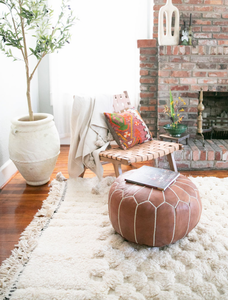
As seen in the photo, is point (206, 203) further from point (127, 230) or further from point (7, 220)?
point (7, 220)

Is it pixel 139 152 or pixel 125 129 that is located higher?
pixel 125 129

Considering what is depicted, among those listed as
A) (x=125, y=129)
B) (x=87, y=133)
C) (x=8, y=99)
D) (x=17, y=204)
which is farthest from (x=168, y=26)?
(x=17, y=204)

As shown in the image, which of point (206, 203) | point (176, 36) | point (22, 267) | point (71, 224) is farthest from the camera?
point (176, 36)

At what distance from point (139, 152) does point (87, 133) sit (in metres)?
0.47

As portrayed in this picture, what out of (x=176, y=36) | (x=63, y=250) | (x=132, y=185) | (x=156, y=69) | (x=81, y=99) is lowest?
(x=63, y=250)

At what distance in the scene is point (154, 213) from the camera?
1.55 metres

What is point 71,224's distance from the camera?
1941 mm

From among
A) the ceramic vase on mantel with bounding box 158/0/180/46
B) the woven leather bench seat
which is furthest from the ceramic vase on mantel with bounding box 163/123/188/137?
the ceramic vase on mantel with bounding box 158/0/180/46

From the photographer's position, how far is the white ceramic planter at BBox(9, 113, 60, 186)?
92.8 inches

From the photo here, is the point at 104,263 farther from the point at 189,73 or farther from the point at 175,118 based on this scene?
the point at 189,73

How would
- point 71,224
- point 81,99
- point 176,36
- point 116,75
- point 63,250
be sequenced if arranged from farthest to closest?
point 116,75 → point 176,36 → point 81,99 → point 71,224 → point 63,250

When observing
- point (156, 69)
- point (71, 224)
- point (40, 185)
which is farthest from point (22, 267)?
point (156, 69)

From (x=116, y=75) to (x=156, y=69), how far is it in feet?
1.63

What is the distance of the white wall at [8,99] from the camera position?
2.62m
